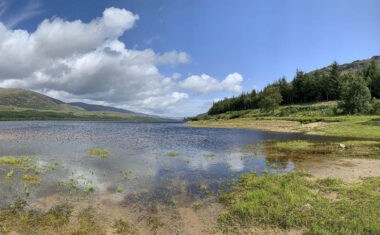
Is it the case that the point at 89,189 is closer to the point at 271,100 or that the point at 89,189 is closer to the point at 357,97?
the point at 357,97

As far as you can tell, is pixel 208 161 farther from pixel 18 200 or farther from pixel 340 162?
pixel 18 200

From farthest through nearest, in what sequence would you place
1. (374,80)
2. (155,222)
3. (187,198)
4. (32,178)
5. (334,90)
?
(334,90) → (374,80) → (32,178) → (187,198) → (155,222)

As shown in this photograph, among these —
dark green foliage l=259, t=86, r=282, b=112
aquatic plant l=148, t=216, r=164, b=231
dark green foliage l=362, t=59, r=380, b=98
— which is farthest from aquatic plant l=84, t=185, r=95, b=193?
dark green foliage l=362, t=59, r=380, b=98

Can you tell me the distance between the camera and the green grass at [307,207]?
1010 cm

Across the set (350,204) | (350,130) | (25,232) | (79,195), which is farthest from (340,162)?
(350,130)

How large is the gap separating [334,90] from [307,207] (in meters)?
146

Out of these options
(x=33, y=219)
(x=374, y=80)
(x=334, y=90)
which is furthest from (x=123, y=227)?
(x=374, y=80)

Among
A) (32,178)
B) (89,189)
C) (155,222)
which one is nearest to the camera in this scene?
(155,222)

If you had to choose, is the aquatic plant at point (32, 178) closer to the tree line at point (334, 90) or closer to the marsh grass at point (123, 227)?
the marsh grass at point (123, 227)

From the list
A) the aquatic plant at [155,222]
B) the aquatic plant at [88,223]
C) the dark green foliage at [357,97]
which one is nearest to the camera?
the aquatic plant at [88,223]

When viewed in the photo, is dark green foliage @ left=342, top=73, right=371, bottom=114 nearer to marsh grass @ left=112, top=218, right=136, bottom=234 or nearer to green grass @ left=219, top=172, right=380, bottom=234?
green grass @ left=219, top=172, right=380, bottom=234

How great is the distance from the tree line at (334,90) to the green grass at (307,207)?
89.4m

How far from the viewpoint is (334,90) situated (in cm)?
12825

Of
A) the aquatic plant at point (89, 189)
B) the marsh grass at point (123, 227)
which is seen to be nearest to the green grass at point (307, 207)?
the marsh grass at point (123, 227)
